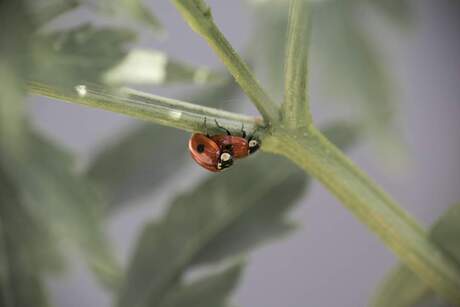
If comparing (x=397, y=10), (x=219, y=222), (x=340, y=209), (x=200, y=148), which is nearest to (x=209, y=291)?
(x=219, y=222)

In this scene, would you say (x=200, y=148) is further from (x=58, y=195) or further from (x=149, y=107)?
(x=58, y=195)

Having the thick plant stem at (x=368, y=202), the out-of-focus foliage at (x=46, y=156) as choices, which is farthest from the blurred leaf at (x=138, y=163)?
the thick plant stem at (x=368, y=202)

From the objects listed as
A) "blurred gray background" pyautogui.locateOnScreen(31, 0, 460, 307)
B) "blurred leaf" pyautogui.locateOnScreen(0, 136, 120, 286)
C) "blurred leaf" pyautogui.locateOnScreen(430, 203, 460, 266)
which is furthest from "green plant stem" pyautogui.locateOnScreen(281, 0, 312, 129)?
"blurred gray background" pyautogui.locateOnScreen(31, 0, 460, 307)

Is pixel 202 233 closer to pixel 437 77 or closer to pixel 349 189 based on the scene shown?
pixel 349 189

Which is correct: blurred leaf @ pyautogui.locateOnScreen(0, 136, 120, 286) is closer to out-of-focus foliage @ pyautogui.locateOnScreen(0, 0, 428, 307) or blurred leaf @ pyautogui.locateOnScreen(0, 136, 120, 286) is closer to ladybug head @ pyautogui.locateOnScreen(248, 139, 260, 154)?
out-of-focus foliage @ pyautogui.locateOnScreen(0, 0, 428, 307)

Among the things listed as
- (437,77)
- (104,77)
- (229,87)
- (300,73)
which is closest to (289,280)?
(437,77)

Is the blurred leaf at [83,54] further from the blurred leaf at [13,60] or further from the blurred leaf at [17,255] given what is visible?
the blurred leaf at [17,255]
